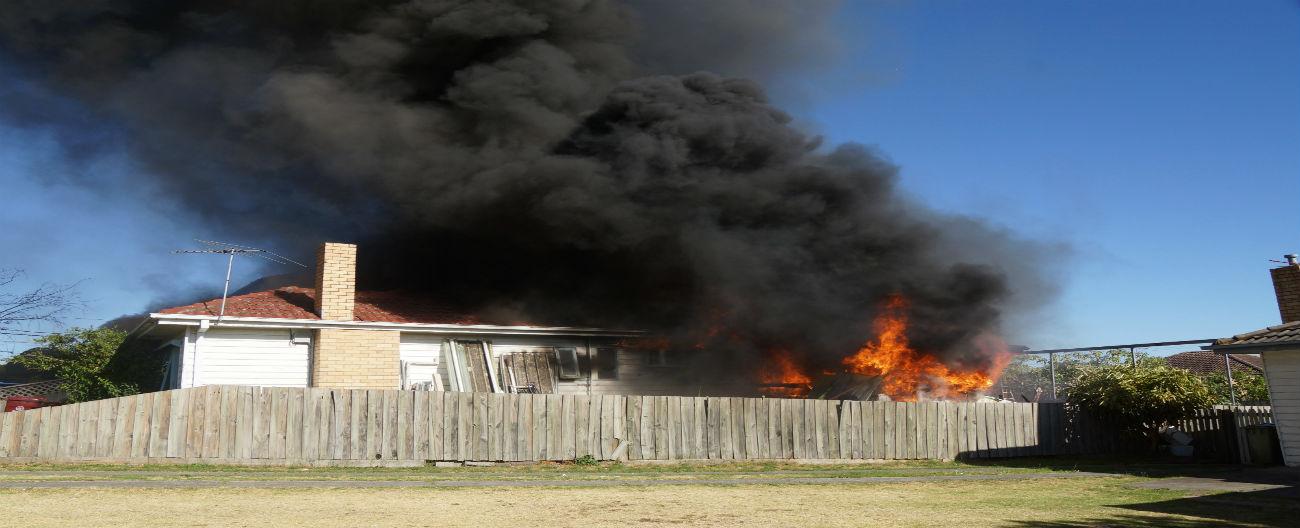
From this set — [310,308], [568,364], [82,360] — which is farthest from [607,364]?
[82,360]

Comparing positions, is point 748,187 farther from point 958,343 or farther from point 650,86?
point 958,343

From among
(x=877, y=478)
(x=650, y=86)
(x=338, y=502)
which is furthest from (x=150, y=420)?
(x=650, y=86)

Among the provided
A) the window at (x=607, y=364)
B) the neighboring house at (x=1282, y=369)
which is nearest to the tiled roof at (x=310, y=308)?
the window at (x=607, y=364)

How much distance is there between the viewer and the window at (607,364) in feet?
73.7

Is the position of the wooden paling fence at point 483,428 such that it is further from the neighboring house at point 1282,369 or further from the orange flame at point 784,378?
the orange flame at point 784,378

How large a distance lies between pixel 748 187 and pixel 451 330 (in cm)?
917

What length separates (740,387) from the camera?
2309 centimetres

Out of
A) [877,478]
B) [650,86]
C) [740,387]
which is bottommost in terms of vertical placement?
[877,478]

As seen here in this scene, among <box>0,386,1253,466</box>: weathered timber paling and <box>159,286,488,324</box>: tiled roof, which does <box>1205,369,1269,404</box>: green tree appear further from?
<box>159,286,488,324</box>: tiled roof

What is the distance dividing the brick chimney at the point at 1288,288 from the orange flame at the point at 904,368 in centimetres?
729

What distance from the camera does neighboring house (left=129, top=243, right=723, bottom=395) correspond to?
1895 centimetres

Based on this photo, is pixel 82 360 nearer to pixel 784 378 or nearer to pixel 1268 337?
pixel 784 378

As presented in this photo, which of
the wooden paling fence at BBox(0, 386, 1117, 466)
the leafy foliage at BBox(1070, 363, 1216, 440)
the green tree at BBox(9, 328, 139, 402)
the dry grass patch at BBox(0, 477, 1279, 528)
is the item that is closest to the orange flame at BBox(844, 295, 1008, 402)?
the leafy foliage at BBox(1070, 363, 1216, 440)

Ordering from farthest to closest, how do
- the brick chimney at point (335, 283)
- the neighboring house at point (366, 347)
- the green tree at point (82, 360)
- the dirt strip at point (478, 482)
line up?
the green tree at point (82, 360), the brick chimney at point (335, 283), the neighboring house at point (366, 347), the dirt strip at point (478, 482)
